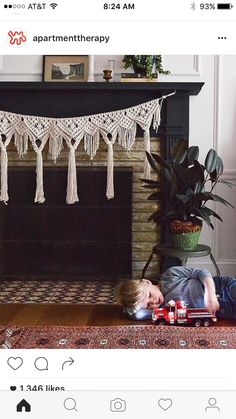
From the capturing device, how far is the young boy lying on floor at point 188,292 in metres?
1.28

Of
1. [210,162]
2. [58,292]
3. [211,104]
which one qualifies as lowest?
[58,292]

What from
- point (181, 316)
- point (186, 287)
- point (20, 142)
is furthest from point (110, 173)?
point (181, 316)

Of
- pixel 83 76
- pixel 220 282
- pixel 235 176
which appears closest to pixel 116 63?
pixel 83 76

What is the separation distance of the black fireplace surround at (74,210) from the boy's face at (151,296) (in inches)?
37.1

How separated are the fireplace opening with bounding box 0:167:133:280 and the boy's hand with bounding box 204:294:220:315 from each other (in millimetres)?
955

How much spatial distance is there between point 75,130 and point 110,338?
63.3 inches

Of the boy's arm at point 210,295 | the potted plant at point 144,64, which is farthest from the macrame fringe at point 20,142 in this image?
the boy's arm at point 210,295
